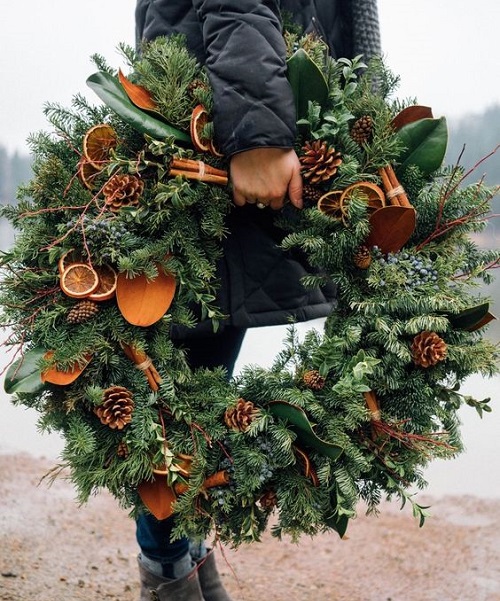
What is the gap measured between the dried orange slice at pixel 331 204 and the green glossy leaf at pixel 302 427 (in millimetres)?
366

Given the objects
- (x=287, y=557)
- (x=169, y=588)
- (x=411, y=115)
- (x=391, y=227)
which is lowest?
(x=169, y=588)

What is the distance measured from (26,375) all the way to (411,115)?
878 millimetres

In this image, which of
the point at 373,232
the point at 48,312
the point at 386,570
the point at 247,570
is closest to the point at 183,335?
the point at 48,312

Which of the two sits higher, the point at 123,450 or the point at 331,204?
the point at 331,204

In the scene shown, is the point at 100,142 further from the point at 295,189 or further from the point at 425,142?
the point at 425,142

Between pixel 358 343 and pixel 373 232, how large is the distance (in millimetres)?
211

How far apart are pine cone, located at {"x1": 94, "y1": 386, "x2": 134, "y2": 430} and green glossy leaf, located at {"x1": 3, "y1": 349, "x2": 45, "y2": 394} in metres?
0.11

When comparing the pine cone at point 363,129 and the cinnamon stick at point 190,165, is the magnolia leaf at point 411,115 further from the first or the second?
the cinnamon stick at point 190,165

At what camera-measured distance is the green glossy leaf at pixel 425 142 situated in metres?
1.34

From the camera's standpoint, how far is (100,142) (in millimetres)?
1312

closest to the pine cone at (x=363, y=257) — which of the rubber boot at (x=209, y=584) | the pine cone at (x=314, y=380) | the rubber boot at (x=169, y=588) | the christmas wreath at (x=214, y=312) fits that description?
the christmas wreath at (x=214, y=312)

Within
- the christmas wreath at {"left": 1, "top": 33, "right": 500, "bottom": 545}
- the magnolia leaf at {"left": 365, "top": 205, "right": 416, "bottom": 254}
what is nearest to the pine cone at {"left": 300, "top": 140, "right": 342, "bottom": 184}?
the christmas wreath at {"left": 1, "top": 33, "right": 500, "bottom": 545}

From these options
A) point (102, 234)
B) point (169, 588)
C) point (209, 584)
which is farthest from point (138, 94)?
point (209, 584)

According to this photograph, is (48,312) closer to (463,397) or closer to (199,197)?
(199,197)
